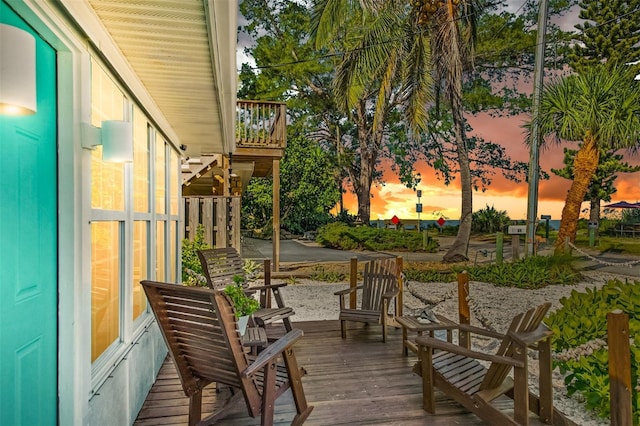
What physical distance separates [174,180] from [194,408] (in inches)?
126

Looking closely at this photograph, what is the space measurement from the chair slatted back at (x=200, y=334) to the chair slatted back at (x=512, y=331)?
1.46 m

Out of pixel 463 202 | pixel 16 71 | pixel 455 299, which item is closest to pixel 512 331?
pixel 16 71

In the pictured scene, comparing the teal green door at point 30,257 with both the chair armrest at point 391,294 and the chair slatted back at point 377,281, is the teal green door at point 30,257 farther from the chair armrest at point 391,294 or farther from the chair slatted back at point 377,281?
the chair slatted back at point 377,281

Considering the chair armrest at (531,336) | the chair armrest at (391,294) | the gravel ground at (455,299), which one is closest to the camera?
the chair armrest at (531,336)

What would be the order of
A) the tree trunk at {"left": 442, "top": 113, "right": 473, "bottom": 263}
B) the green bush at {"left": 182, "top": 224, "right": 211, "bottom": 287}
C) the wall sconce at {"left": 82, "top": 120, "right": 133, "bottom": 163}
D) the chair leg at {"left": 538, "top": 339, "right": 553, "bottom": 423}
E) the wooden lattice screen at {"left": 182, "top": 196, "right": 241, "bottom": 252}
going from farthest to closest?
the tree trunk at {"left": 442, "top": 113, "right": 473, "bottom": 263} → the wooden lattice screen at {"left": 182, "top": 196, "right": 241, "bottom": 252} → the green bush at {"left": 182, "top": 224, "right": 211, "bottom": 287} → the chair leg at {"left": 538, "top": 339, "right": 553, "bottom": 423} → the wall sconce at {"left": 82, "top": 120, "right": 133, "bottom": 163}

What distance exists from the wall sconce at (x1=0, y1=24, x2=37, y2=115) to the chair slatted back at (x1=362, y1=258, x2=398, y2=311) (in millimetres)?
4032

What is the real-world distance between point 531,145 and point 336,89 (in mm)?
5326

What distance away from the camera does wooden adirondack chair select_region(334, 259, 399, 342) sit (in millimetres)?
4465

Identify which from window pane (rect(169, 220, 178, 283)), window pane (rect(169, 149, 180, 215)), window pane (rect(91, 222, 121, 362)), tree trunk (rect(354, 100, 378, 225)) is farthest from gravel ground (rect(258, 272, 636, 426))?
tree trunk (rect(354, 100, 378, 225))

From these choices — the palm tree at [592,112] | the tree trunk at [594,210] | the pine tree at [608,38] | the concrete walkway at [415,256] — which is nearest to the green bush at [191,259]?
the concrete walkway at [415,256]

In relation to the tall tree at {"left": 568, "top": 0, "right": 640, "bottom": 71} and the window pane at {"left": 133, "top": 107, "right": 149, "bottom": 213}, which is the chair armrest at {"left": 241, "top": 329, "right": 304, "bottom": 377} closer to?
the window pane at {"left": 133, "top": 107, "right": 149, "bottom": 213}

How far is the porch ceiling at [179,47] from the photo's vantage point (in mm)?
1854

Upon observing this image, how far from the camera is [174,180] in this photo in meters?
5.06

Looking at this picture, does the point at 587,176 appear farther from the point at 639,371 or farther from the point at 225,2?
the point at 225,2
